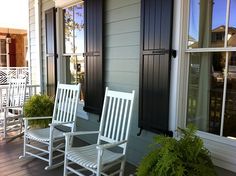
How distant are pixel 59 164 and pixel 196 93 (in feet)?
6.17

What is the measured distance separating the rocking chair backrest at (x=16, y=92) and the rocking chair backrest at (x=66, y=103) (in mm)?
1230

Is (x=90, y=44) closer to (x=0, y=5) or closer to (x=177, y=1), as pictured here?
(x=177, y=1)

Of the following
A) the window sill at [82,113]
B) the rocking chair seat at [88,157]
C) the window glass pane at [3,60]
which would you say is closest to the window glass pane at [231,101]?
the rocking chair seat at [88,157]

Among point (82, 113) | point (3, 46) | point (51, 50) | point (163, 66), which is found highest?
point (3, 46)

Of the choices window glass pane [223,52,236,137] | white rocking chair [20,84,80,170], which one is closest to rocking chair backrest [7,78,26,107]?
white rocking chair [20,84,80,170]

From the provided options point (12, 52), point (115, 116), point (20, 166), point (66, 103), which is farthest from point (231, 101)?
point (12, 52)

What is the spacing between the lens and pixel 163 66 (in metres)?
2.45

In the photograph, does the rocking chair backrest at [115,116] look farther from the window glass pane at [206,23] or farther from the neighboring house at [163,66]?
the window glass pane at [206,23]

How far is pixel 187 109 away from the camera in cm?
244

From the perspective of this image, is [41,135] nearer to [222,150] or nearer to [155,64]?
[155,64]

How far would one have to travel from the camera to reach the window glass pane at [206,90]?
2160mm

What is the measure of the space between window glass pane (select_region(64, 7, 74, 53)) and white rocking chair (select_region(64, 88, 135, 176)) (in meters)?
1.69

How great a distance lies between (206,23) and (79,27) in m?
2.27

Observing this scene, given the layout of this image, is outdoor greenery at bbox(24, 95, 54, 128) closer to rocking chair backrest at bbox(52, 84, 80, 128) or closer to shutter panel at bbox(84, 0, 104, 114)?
rocking chair backrest at bbox(52, 84, 80, 128)
